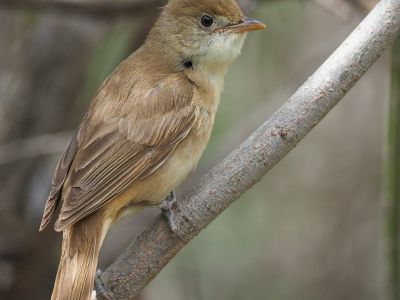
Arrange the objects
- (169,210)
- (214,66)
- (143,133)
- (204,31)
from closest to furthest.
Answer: (169,210) → (143,133) → (214,66) → (204,31)

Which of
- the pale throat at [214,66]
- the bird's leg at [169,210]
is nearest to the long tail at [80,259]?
the bird's leg at [169,210]

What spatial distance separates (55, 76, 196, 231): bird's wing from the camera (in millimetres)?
3936

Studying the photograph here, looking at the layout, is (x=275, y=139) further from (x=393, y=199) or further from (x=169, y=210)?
(x=393, y=199)

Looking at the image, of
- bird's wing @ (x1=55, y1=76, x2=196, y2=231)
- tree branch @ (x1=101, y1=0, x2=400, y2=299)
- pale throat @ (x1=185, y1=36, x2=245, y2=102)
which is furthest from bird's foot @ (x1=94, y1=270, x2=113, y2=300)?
pale throat @ (x1=185, y1=36, x2=245, y2=102)

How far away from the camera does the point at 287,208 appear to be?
6.62 m

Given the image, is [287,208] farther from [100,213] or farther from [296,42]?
[100,213]

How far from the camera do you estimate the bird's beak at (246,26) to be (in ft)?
14.6

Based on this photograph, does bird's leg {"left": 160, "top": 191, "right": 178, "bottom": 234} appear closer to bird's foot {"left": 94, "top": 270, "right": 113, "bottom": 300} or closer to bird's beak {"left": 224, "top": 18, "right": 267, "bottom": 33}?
bird's foot {"left": 94, "top": 270, "right": 113, "bottom": 300}

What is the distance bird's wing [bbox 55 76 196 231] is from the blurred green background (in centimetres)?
124

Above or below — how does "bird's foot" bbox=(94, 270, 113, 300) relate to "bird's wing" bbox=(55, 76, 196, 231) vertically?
below

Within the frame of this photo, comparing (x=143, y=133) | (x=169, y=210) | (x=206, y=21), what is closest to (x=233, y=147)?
(x=206, y=21)

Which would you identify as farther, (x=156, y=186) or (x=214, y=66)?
(x=214, y=66)

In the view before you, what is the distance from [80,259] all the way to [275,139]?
111 cm

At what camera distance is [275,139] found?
11.4ft
